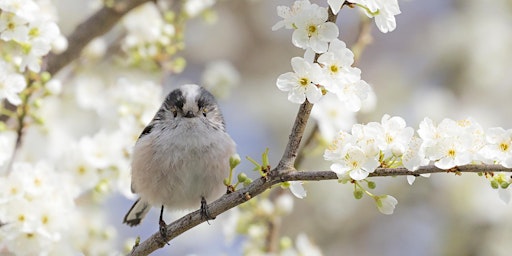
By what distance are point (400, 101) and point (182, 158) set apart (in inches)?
154

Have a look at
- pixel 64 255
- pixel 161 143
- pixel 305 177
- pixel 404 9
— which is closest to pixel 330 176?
pixel 305 177

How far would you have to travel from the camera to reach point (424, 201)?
6.00 meters

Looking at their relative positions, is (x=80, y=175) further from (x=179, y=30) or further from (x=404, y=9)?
(x=404, y=9)

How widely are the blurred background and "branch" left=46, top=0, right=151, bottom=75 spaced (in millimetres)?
1197

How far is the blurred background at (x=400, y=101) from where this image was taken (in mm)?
5566

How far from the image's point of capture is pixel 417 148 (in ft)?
6.84

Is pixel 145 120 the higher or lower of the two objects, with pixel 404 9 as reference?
higher

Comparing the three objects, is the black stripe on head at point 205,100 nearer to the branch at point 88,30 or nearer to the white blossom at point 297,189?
the branch at point 88,30

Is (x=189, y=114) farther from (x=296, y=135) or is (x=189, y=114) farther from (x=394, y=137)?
(x=394, y=137)

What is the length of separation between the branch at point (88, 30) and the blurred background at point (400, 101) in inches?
47.1

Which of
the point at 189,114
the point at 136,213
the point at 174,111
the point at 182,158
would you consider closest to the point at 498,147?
the point at 182,158

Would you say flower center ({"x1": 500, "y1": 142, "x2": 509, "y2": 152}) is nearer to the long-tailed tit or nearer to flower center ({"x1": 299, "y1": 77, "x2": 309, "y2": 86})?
flower center ({"x1": 299, "y1": 77, "x2": 309, "y2": 86})

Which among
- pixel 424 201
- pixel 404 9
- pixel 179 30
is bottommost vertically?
pixel 424 201

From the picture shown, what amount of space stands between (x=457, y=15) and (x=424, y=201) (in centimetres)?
182
